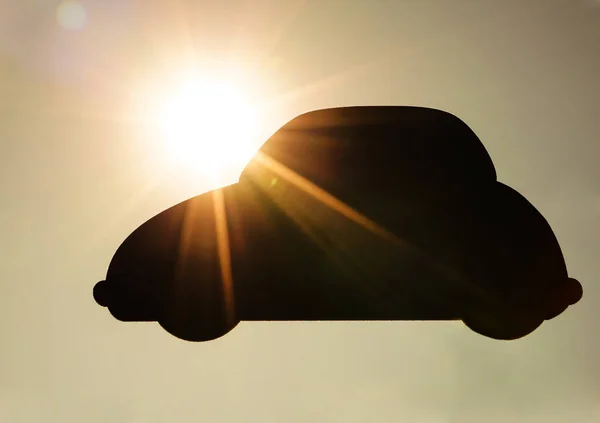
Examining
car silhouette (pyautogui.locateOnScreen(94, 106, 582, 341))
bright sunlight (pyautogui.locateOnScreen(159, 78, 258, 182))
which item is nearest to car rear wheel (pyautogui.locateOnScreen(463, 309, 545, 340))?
car silhouette (pyautogui.locateOnScreen(94, 106, 582, 341))

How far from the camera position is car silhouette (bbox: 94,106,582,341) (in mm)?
406

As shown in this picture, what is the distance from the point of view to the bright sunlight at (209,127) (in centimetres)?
70

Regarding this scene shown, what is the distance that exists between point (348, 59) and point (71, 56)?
45 cm

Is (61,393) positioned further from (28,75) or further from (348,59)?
(348,59)

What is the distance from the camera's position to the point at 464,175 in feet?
1.41

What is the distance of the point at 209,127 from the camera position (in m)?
0.72

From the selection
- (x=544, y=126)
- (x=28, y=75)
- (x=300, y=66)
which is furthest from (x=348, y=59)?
(x=28, y=75)

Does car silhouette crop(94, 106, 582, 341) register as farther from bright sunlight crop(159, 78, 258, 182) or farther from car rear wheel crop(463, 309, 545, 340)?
bright sunlight crop(159, 78, 258, 182)

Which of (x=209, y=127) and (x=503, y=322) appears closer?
(x=503, y=322)

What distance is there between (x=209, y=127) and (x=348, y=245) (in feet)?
1.28

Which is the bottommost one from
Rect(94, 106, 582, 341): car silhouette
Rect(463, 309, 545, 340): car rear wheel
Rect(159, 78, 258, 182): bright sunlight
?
Rect(463, 309, 545, 340): car rear wheel

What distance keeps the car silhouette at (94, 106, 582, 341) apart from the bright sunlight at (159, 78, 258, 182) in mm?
278

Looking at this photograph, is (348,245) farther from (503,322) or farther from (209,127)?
(209,127)

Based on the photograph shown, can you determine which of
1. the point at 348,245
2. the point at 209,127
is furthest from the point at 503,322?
the point at 209,127
